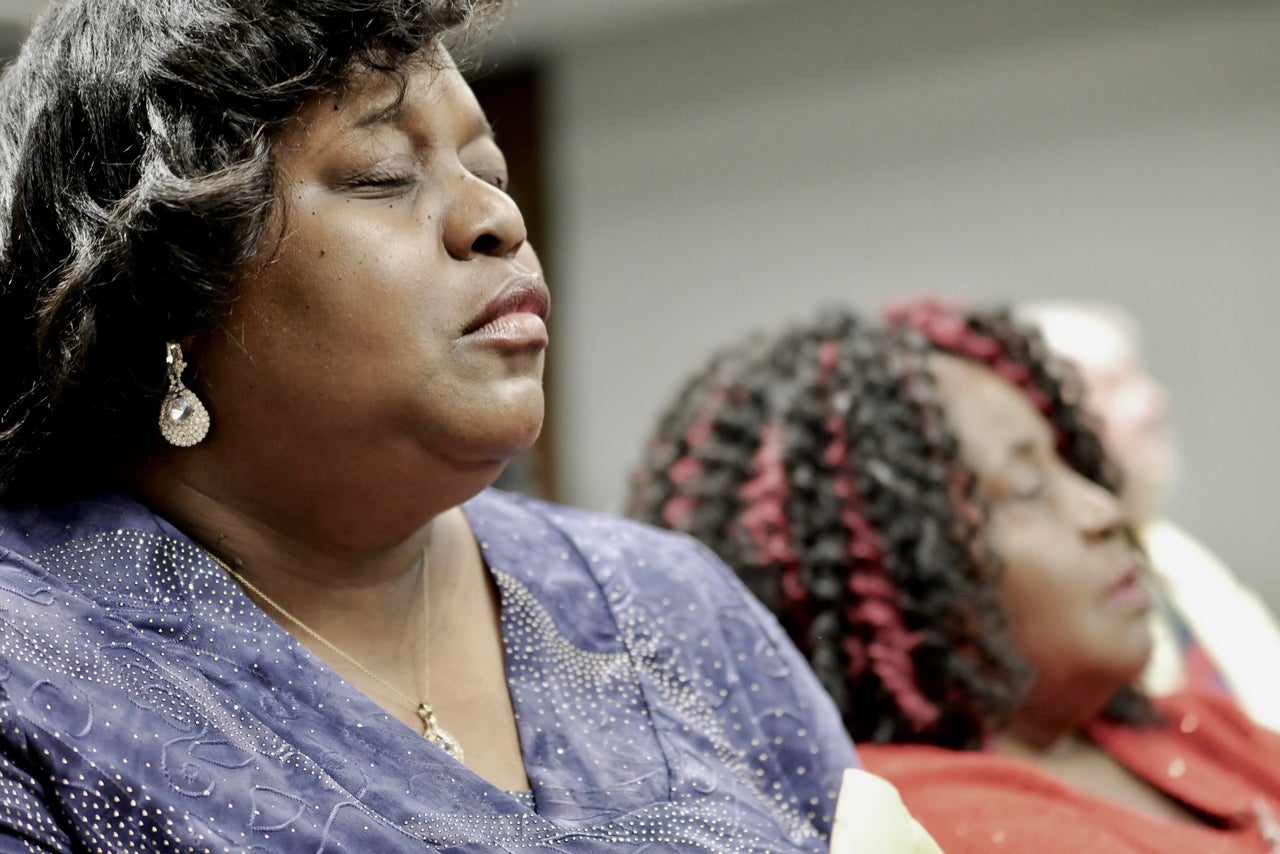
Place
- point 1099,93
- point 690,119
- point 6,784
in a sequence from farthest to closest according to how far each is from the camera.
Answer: point 690,119
point 1099,93
point 6,784

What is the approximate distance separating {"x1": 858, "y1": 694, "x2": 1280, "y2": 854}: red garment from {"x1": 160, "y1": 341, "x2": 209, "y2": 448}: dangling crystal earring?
76 cm

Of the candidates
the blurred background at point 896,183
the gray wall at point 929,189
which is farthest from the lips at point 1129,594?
the gray wall at point 929,189

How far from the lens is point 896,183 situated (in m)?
4.62

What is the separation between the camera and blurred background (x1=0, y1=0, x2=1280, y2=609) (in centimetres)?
416

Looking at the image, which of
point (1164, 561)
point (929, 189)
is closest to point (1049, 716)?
point (1164, 561)

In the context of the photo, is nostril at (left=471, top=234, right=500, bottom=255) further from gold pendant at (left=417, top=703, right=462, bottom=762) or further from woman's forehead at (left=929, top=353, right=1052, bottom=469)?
woman's forehead at (left=929, top=353, right=1052, bottom=469)

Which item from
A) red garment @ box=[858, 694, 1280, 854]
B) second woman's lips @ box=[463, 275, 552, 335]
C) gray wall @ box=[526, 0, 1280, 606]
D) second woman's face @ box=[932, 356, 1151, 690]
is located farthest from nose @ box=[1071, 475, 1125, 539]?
gray wall @ box=[526, 0, 1280, 606]

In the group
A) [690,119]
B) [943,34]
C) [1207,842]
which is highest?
[943,34]

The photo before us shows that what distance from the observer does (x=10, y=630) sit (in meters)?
0.95

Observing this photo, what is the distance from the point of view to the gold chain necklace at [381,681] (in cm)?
109

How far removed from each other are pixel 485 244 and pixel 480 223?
27 millimetres

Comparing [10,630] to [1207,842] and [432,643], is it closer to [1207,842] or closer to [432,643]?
[432,643]

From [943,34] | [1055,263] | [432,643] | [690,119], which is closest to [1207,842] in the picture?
[432,643]

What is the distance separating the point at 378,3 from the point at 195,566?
17.2 inches
